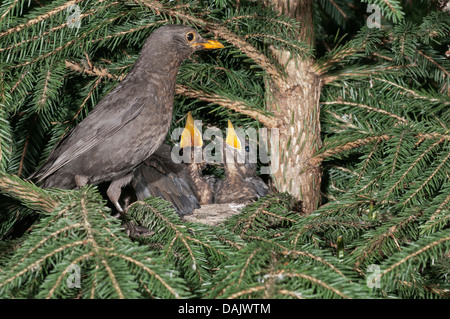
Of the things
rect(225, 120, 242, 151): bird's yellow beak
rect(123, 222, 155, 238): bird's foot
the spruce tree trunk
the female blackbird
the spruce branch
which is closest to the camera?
the spruce branch

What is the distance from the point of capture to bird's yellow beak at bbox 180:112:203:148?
2987mm

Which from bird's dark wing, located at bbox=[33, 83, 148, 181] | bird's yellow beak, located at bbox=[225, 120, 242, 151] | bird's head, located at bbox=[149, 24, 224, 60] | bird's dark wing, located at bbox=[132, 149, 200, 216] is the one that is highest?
bird's head, located at bbox=[149, 24, 224, 60]

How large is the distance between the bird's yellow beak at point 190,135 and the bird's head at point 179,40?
0.62 metres

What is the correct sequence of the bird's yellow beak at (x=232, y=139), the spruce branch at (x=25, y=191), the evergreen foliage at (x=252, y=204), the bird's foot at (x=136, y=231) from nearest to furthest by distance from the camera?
the evergreen foliage at (x=252, y=204) < the spruce branch at (x=25, y=191) < the bird's foot at (x=136, y=231) < the bird's yellow beak at (x=232, y=139)

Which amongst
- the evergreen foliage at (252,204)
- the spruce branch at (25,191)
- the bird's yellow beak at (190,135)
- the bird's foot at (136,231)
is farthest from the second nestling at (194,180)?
the spruce branch at (25,191)

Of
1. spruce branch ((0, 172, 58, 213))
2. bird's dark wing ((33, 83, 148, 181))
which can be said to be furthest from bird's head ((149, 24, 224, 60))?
spruce branch ((0, 172, 58, 213))

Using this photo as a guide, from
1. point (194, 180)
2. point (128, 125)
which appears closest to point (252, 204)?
point (128, 125)

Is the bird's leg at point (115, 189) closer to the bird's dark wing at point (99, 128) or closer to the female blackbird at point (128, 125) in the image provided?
the female blackbird at point (128, 125)

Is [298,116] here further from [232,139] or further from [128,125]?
[128,125]

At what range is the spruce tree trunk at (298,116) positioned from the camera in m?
2.50

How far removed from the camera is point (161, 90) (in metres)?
2.38

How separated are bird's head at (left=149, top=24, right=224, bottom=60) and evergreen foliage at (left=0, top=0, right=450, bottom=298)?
0.14ft

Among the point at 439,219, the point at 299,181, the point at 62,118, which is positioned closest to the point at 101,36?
the point at 62,118

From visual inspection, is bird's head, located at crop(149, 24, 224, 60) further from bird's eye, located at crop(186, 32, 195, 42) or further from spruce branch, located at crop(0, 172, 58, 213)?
spruce branch, located at crop(0, 172, 58, 213)
